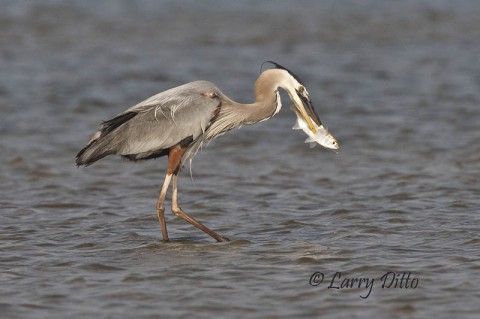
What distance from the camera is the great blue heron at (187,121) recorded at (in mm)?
8562

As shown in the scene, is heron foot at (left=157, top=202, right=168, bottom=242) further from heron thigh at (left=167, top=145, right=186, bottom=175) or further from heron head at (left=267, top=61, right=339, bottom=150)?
heron head at (left=267, top=61, right=339, bottom=150)

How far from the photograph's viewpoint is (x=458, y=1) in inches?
960

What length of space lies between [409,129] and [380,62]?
517 cm

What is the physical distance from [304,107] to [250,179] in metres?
2.42

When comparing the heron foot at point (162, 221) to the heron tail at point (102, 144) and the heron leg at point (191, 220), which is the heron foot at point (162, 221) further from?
the heron tail at point (102, 144)

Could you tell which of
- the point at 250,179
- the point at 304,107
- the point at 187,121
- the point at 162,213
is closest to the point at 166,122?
the point at 187,121

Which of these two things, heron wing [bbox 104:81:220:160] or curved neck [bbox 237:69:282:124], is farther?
curved neck [bbox 237:69:282:124]

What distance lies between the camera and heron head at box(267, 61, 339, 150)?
337 inches

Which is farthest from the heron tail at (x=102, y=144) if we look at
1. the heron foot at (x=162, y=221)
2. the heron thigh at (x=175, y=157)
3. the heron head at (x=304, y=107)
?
the heron head at (x=304, y=107)

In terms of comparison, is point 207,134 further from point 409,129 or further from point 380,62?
point 380,62
